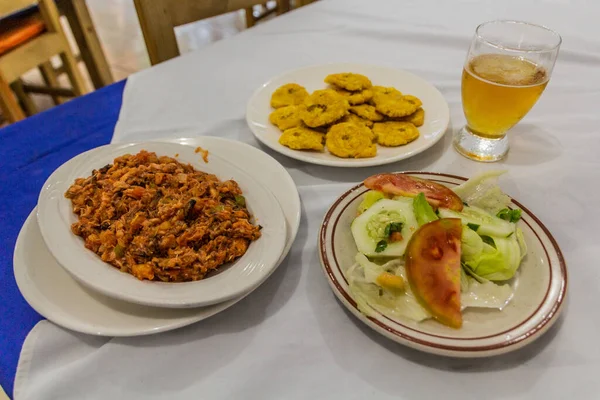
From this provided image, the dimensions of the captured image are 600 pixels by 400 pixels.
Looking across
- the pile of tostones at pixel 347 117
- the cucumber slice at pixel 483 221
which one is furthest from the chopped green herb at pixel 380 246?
the pile of tostones at pixel 347 117

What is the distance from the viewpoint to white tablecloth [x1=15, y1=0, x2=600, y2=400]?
649 millimetres

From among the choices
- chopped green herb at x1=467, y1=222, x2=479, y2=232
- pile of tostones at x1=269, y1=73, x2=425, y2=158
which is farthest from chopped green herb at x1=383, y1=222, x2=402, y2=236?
pile of tostones at x1=269, y1=73, x2=425, y2=158

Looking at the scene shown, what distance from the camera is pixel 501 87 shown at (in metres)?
0.96

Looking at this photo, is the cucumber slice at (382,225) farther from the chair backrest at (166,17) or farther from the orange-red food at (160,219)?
the chair backrest at (166,17)

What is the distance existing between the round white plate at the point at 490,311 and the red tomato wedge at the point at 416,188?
104mm

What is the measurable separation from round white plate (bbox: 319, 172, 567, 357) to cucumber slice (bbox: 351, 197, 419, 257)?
0.03 m

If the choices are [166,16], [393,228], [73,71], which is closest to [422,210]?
[393,228]

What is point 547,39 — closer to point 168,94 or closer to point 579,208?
point 579,208

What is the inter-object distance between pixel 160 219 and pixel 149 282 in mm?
125

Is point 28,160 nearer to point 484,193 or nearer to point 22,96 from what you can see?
point 484,193

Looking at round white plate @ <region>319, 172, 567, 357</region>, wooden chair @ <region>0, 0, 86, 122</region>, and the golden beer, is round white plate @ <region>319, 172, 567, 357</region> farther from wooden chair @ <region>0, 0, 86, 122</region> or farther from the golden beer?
wooden chair @ <region>0, 0, 86, 122</region>

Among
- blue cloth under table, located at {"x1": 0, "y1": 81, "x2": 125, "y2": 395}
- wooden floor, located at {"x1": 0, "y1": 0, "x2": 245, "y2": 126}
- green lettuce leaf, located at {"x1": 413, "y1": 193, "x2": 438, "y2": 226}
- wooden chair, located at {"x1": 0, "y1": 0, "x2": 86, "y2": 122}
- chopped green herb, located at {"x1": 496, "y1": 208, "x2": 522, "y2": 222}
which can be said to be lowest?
wooden floor, located at {"x1": 0, "y1": 0, "x2": 245, "y2": 126}

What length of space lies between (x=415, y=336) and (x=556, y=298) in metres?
0.24

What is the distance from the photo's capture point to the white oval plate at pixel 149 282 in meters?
0.66
